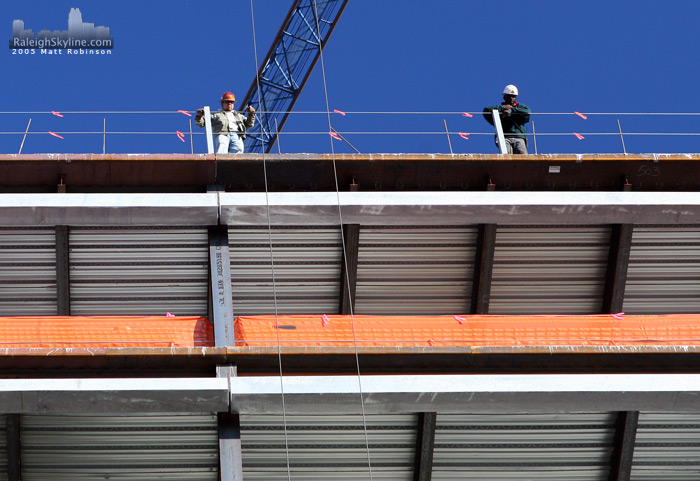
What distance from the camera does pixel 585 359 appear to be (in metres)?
15.5

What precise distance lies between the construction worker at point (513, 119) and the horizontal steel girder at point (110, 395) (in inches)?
296

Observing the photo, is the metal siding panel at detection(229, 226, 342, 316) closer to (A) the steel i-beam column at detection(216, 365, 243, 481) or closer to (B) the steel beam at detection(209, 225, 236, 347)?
(B) the steel beam at detection(209, 225, 236, 347)

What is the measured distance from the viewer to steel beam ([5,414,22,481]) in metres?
16.4

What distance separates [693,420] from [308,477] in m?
6.38

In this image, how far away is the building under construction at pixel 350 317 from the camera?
1505cm

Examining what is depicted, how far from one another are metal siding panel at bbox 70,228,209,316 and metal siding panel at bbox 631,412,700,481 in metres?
7.86

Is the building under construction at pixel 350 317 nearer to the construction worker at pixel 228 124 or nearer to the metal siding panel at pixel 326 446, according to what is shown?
→ the metal siding panel at pixel 326 446

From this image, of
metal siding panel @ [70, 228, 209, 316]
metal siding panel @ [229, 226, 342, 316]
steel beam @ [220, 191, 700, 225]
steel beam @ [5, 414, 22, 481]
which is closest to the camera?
steel beam @ [5, 414, 22, 481]

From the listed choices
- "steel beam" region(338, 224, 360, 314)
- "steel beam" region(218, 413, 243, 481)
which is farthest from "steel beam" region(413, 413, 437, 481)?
"steel beam" region(218, 413, 243, 481)

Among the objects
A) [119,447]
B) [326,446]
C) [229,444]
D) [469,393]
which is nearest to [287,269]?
[326,446]

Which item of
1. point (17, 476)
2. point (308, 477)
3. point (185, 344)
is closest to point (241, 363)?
point (185, 344)

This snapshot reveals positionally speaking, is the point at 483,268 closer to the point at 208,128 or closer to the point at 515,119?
the point at 515,119

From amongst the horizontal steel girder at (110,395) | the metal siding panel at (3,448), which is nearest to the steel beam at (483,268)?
the horizontal steel girder at (110,395)

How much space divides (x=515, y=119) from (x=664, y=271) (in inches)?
151
